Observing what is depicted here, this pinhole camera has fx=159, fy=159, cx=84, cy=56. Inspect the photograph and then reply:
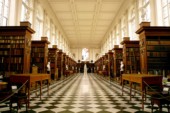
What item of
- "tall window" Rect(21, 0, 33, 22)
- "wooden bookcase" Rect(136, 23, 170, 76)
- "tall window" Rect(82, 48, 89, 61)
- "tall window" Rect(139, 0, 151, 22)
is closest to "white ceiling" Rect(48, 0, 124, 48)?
"tall window" Rect(21, 0, 33, 22)

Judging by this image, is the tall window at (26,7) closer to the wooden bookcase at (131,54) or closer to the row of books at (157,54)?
the wooden bookcase at (131,54)

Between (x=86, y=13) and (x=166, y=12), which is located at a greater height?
(x=86, y=13)

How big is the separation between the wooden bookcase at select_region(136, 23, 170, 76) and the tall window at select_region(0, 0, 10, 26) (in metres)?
6.24

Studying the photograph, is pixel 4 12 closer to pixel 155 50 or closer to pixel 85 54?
pixel 155 50

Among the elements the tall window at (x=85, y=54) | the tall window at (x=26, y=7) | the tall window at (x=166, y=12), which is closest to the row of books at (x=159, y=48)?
the tall window at (x=166, y=12)

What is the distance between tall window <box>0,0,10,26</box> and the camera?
718 cm

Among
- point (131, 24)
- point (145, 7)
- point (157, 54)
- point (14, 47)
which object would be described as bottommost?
point (157, 54)

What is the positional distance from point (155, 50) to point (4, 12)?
23.1ft

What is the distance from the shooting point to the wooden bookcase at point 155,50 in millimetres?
6695

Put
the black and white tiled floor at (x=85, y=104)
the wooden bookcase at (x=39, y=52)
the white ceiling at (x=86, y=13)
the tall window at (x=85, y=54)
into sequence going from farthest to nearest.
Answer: the tall window at (x=85, y=54) → the white ceiling at (x=86, y=13) → the wooden bookcase at (x=39, y=52) → the black and white tiled floor at (x=85, y=104)

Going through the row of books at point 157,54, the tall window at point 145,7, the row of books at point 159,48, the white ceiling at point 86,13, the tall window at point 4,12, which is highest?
the white ceiling at point 86,13

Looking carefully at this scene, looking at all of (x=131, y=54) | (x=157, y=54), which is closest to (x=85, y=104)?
(x=157, y=54)

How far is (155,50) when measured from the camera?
675 cm

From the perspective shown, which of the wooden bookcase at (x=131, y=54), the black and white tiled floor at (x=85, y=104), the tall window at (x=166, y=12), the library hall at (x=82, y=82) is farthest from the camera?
the wooden bookcase at (x=131, y=54)
